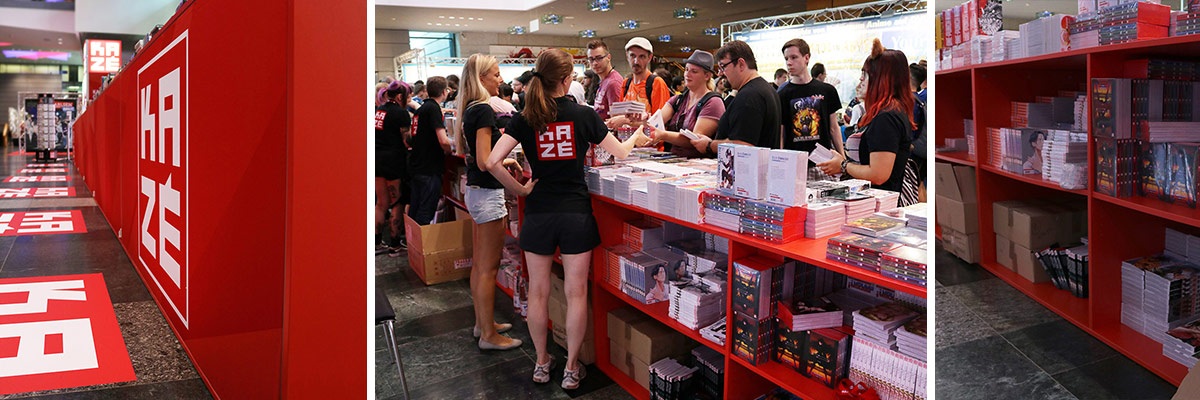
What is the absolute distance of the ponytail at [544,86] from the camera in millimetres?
3016

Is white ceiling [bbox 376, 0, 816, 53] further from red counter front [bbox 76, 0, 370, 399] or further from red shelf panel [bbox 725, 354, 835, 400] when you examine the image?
red counter front [bbox 76, 0, 370, 399]

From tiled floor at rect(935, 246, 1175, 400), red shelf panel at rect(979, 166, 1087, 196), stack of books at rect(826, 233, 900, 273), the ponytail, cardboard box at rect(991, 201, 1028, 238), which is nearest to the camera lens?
stack of books at rect(826, 233, 900, 273)

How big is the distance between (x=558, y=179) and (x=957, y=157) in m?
2.75

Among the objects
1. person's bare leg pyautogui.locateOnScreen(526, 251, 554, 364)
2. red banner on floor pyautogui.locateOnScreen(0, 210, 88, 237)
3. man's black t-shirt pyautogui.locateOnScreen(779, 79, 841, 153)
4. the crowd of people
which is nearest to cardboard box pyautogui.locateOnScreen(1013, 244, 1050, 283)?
the crowd of people

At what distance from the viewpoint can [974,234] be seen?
14.1ft

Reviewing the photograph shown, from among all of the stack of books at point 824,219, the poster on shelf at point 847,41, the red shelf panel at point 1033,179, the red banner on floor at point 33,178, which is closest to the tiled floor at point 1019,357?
the red shelf panel at point 1033,179

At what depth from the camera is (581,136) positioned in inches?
Answer: 122

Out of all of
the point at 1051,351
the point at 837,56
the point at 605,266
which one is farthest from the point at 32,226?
the point at 837,56

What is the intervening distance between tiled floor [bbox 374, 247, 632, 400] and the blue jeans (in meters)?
0.95

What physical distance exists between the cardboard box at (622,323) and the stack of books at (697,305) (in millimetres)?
398

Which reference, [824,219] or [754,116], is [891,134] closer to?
[754,116]

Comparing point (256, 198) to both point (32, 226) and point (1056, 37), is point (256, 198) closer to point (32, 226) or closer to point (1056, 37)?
point (1056, 37)

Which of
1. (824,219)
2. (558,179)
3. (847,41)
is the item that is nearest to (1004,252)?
(824,219)

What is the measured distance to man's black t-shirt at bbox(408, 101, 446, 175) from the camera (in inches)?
215
